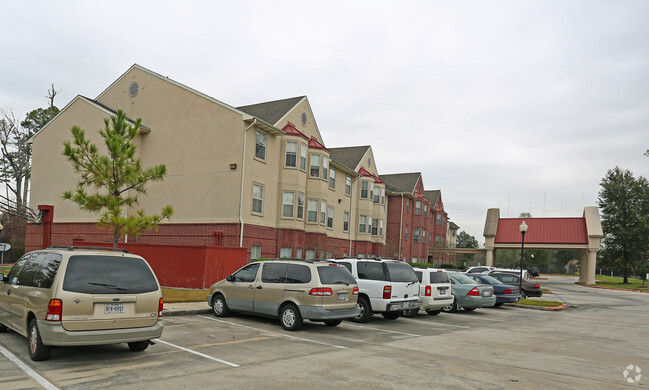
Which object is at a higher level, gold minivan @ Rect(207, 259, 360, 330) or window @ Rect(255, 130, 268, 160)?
window @ Rect(255, 130, 268, 160)

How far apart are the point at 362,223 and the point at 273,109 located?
14632 millimetres

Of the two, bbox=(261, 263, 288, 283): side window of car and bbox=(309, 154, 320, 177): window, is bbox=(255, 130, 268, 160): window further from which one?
bbox=(261, 263, 288, 283): side window of car

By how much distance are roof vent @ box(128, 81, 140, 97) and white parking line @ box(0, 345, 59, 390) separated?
899 inches

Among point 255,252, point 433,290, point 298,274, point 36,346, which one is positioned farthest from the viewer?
point 255,252

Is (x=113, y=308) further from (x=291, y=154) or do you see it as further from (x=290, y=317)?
(x=291, y=154)

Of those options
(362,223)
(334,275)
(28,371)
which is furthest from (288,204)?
(28,371)

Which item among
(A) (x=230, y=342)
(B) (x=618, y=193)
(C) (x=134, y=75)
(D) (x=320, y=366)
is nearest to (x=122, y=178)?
(A) (x=230, y=342)

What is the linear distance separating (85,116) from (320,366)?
26630mm

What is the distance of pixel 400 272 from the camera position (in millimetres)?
14328

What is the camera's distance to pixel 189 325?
12.2 m

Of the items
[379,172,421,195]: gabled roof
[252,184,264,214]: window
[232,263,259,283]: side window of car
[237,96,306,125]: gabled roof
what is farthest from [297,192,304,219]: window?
[379,172,421,195]: gabled roof

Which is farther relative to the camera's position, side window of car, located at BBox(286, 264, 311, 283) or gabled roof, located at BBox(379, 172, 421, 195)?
gabled roof, located at BBox(379, 172, 421, 195)

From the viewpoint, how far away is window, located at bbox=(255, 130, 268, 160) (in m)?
26.4

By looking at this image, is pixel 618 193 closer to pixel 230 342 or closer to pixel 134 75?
pixel 134 75
